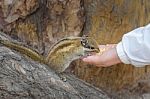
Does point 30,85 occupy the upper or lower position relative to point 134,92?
upper

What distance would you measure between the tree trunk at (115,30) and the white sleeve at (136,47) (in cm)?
29

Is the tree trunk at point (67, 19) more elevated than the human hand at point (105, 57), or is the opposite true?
the tree trunk at point (67, 19)

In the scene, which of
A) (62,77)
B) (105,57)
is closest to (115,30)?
(105,57)

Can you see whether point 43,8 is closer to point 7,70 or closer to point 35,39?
point 35,39

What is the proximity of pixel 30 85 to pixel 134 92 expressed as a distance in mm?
1027

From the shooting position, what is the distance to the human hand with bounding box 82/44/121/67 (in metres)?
2.48

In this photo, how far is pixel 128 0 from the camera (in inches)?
101

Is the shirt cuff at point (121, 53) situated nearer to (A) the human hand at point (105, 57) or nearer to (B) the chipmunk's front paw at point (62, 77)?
(A) the human hand at point (105, 57)

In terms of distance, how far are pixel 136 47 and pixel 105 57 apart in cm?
27

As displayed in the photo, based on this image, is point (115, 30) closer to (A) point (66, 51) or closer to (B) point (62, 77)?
(A) point (66, 51)

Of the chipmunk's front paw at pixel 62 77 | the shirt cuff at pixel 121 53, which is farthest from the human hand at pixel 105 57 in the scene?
the chipmunk's front paw at pixel 62 77

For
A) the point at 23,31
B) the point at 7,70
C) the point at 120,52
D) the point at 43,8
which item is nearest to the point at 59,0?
the point at 43,8

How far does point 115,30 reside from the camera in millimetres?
2670

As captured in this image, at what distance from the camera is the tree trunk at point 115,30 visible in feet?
8.49
